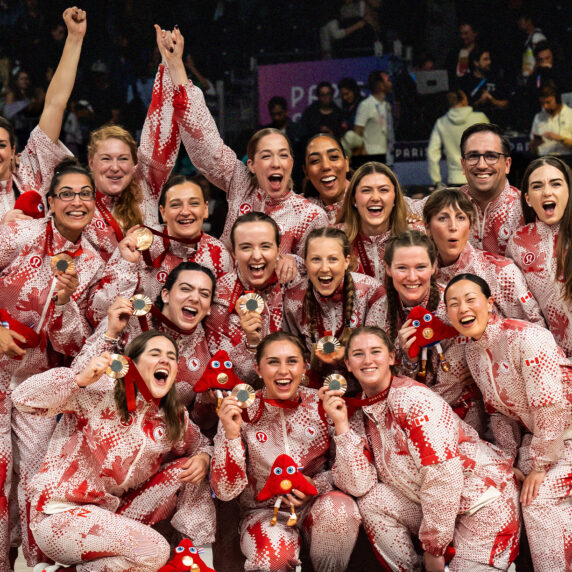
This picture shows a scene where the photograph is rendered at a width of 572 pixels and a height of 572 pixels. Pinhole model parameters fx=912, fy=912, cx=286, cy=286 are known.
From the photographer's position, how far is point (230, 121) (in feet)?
26.0

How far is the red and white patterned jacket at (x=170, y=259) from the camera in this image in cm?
429

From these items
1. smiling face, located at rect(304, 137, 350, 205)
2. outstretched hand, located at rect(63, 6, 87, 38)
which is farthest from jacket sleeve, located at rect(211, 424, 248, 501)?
outstretched hand, located at rect(63, 6, 87, 38)

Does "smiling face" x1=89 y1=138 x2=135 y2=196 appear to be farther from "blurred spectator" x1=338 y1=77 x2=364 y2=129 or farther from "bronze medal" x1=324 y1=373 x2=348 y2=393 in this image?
"blurred spectator" x1=338 y1=77 x2=364 y2=129

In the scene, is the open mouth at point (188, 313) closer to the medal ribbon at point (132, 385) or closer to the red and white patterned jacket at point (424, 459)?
the medal ribbon at point (132, 385)

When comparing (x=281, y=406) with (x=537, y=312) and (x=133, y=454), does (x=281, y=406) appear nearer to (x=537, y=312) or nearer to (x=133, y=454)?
(x=133, y=454)

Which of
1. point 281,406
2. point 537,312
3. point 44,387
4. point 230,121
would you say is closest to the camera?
point 44,387

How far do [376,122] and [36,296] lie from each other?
447 centimetres

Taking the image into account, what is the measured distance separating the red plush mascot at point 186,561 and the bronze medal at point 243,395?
22.8 inches

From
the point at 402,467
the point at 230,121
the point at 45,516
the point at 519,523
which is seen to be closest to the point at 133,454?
the point at 45,516

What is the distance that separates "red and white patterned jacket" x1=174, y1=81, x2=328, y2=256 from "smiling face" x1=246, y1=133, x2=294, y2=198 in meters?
0.07

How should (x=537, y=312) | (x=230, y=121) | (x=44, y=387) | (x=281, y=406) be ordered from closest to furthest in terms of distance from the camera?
(x=44, y=387) < (x=281, y=406) < (x=537, y=312) < (x=230, y=121)

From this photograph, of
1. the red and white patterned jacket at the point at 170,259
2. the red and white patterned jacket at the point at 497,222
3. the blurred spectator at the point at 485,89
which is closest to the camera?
the red and white patterned jacket at the point at 170,259

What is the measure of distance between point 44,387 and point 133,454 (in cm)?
44

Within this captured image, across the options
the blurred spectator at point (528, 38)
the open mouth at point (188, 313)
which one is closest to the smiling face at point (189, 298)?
the open mouth at point (188, 313)
